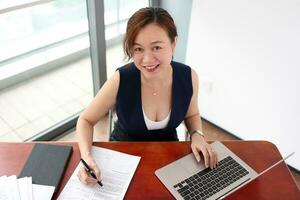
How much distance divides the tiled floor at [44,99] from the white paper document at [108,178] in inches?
55.6

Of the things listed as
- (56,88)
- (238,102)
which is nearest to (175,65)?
(238,102)

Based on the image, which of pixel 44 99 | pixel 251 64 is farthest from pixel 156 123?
pixel 44 99

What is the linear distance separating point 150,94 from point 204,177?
48cm

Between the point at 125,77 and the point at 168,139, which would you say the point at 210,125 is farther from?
the point at 125,77

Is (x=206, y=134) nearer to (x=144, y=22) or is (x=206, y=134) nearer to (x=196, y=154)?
(x=196, y=154)

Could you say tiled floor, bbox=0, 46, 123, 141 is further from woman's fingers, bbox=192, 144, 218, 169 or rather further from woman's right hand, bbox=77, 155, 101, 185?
woman's fingers, bbox=192, 144, 218, 169

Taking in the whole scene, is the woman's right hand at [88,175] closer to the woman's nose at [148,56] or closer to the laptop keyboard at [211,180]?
the laptop keyboard at [211,180]

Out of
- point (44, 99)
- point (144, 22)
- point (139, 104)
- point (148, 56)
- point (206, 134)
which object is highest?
point (144, 22)

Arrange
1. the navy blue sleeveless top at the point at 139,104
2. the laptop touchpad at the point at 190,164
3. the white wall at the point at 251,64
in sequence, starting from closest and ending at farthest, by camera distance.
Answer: the laptop touchpad at the point at 190,164 < the navy blue sleeveless top at the point at 139,104 < the white wall at the point at 251,64

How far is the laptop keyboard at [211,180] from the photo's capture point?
3.44ft

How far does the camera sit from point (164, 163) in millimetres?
1147

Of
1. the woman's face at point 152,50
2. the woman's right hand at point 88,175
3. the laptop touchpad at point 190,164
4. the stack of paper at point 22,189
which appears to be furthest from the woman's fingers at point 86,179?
the woman's face at point 152,50

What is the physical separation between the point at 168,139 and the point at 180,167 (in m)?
0.37

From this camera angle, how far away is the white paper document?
1.02 m
